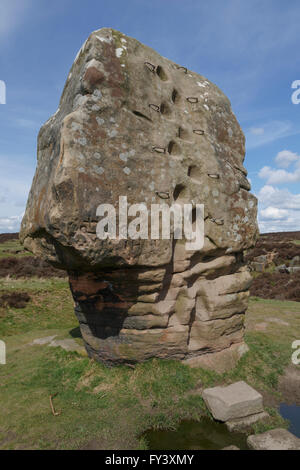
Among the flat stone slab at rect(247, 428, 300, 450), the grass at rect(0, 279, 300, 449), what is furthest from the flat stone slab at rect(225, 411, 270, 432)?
the flat stone slab at rect(247, 428, 300, 450)

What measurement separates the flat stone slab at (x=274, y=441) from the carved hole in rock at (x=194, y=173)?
6675 millimetres

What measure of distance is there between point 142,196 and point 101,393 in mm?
5368

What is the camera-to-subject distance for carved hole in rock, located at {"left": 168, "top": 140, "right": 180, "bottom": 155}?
874 cm

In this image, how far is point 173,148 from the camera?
8.84 meters

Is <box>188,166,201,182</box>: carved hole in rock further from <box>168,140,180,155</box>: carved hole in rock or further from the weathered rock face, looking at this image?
<box>168,140,180,155</box>: carved hole in rock

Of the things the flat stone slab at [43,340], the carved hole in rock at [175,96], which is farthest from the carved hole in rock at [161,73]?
the flat stone slab at [43,340]

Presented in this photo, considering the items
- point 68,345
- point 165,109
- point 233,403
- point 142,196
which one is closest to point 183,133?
point 165,109

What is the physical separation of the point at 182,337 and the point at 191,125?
257 inches

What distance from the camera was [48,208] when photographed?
22.7 feet

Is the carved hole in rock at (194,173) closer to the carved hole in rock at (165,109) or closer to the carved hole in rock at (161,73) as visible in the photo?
the carved hole in rock at (165,109)

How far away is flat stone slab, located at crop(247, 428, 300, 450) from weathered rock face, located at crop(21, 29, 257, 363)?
2.98 meters

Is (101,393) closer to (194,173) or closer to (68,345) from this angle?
(68,345)

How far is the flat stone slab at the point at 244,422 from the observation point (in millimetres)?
7109
